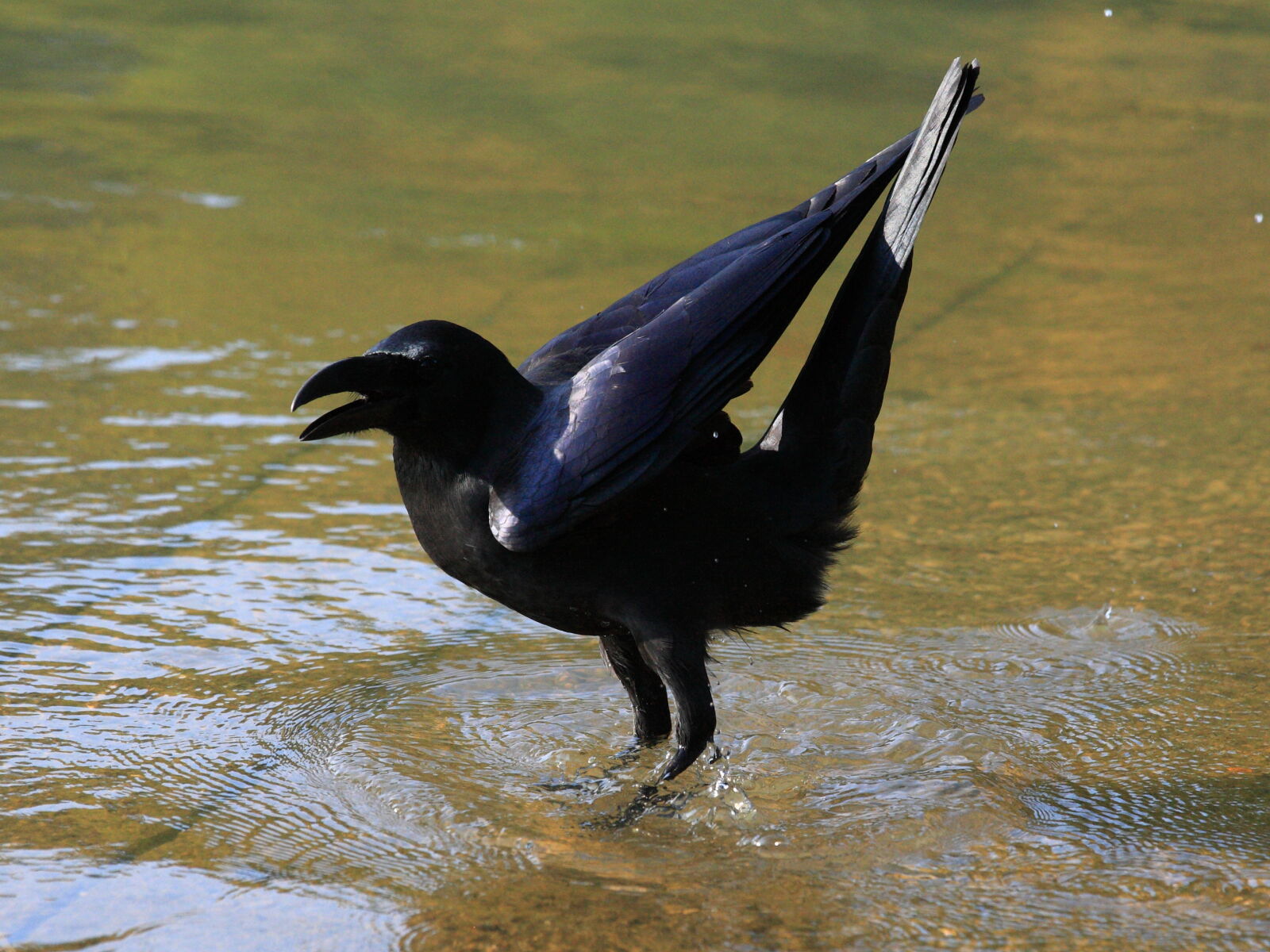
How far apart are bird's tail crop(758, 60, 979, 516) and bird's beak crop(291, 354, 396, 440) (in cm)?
83

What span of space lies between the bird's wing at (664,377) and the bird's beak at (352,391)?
0.26 m

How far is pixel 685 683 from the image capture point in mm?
2982

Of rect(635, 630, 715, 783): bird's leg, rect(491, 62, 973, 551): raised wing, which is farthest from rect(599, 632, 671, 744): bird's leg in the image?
rect(491, 62, 973, 551): raised wing

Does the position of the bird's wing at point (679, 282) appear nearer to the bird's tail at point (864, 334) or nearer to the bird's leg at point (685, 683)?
the bird's tail at point (864, 334)

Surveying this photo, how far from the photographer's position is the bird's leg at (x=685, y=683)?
2977 millimetres

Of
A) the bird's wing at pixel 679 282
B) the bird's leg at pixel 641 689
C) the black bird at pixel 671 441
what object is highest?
the bird's wing at pixel 679 282

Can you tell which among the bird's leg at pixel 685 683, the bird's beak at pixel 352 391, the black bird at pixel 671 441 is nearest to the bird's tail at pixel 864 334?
the black bird at pixel 671 441

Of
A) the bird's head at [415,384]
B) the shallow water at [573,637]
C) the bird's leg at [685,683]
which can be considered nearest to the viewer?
the shallow water at [573,637]

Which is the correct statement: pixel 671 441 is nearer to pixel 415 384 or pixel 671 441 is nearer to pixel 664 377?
pixel 664 377

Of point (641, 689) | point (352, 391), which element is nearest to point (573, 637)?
point (641, 689)

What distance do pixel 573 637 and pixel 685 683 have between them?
983 mm

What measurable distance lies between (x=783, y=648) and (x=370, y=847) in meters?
1.29

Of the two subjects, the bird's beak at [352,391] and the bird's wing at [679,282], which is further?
the bird's wing at [679,282]

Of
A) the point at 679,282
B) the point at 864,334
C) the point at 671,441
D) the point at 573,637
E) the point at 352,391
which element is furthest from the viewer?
the point at 573,637
